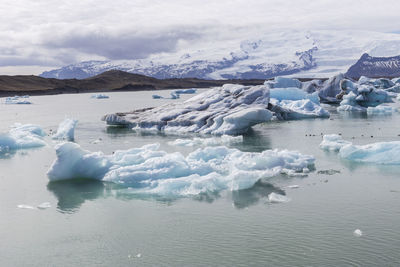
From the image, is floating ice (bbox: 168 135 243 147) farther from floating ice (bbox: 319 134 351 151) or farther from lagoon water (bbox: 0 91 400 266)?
lagoon water (bbox: 0 91 400 266)

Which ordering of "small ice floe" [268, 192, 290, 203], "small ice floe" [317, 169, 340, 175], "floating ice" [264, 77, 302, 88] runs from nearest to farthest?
"small ice floe" [268, 192, 290, 203], "small ice floe" [317, 169, 340, 175], "floating ice" [264, 77, 302, 88]

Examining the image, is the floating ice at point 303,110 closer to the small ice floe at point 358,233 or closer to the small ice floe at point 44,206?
the small ice floe at point 44,206

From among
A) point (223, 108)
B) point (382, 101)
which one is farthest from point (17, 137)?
point (382, 101)

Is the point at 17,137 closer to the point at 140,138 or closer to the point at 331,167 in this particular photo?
the point at 140,138

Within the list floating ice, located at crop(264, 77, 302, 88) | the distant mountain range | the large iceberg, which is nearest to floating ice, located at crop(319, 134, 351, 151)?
the large iceberg

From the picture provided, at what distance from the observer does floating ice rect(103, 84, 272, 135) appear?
2205 centimetres

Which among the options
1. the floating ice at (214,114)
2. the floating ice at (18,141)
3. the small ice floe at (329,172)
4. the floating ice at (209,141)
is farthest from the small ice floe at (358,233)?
the floating ice at (18,141)

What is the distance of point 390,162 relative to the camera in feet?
46.6

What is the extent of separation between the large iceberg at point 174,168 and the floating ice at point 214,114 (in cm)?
761

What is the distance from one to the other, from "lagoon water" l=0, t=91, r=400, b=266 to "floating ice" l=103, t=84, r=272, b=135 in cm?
805

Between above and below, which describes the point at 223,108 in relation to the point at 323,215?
above

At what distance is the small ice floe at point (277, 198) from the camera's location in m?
10.5

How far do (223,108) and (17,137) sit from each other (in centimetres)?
1010

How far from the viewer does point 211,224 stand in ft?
29.8
